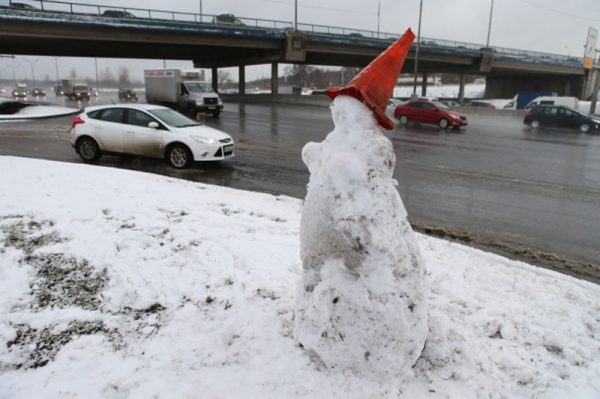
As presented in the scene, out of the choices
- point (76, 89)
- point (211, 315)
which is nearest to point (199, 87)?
point (211, 315)

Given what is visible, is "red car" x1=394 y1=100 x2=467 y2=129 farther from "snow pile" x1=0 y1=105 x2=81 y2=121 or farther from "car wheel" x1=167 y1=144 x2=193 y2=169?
"snow pile" x1=0 y1=105 x2=81 y2=121

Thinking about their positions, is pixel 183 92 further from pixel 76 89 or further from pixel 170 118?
pixel 76 89

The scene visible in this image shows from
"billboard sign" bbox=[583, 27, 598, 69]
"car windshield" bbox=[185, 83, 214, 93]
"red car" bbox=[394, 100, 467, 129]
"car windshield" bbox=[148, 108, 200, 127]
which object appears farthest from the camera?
"billboard sign" bbox=[583, 27, 598, 69]

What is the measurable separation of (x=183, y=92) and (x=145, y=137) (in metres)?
18.6

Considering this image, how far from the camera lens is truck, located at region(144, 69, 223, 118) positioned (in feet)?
88.2

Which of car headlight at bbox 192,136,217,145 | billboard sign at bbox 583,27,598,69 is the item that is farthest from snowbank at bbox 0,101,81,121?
billboard sign at bbox 583,27,598,69

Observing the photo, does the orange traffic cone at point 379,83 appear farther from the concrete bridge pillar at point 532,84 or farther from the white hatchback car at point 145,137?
the concrete bridge pillar at point 532,84

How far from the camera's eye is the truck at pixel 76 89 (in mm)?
56719

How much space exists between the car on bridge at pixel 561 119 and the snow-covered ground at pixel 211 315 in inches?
1019

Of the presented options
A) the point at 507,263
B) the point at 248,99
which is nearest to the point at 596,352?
the point at 507,263

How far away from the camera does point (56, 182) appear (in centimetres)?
725

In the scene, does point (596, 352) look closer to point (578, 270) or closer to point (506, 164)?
point (578, 270)

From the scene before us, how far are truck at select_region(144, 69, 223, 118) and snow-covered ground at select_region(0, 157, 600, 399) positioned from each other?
70.3 feet

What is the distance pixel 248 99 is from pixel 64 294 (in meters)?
47.3
